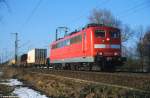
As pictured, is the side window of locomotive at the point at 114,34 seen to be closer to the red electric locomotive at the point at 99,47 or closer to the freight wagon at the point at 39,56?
the red electric locomotive at the point at 99,47

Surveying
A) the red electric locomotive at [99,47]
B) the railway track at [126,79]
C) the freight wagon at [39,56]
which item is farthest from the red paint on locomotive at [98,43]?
the freight wagon at [39,56]

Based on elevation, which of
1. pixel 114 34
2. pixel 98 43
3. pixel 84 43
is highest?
pixel 114 34

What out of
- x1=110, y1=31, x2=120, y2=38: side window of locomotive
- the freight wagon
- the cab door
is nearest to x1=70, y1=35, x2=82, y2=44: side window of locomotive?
the cab door

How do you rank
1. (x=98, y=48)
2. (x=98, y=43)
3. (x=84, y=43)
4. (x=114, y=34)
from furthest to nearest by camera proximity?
(x=84, y=43)
(x=114, y=34)
(x=98, y=43)
(x=98, y=48)

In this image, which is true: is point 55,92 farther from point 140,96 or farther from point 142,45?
point 142,45

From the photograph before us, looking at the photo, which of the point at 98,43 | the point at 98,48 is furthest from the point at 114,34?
the point at 98,48

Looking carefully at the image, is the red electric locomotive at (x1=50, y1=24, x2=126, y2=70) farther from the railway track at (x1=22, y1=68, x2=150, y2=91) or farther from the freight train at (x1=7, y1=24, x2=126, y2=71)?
the railway track at (x1=22, y1=68, x2=150, y2=91)

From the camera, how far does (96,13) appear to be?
7331 centimetres

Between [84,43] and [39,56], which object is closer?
[84,43]

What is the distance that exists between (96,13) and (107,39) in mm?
45169

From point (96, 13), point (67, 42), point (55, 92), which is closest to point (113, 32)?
point (67, 42)

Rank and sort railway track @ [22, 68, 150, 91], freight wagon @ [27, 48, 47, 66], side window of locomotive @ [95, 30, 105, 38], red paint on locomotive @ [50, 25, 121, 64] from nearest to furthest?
railway track @ [22, 68, 150, 91] → red paint on locomotive @ [50, 25, 121, 64] → side window of locomotive @ [95, 30, 105, 38] → freight wagon @ [27, 48, 47, 66]

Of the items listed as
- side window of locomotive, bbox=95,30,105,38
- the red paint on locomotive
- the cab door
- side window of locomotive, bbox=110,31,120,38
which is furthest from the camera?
the cab door

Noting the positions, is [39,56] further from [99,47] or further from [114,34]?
[99,47]
